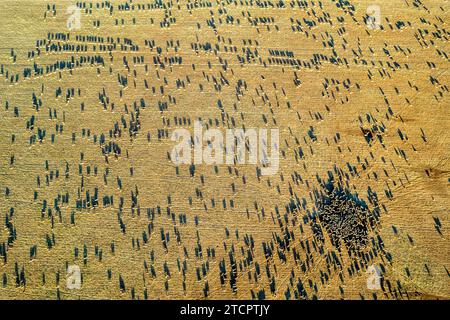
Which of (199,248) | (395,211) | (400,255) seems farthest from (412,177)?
(199,248)

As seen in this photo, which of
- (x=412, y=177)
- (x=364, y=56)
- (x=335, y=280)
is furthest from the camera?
(x=364, y=56)

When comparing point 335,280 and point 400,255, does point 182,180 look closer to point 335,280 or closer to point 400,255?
point 335,280

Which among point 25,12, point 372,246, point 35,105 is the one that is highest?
point 25,12

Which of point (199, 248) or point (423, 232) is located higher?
point (423, 232)

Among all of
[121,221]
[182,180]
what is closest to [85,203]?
[121,221]

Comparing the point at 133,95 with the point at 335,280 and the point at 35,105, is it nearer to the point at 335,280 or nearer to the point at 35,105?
the point at 35,105

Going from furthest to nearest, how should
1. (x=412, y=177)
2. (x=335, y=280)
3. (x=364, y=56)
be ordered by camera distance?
(x=364, y=56) → (x=412, y=177) → (x=335, y=280)

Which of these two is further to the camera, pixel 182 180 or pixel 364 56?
pixel 364 56
